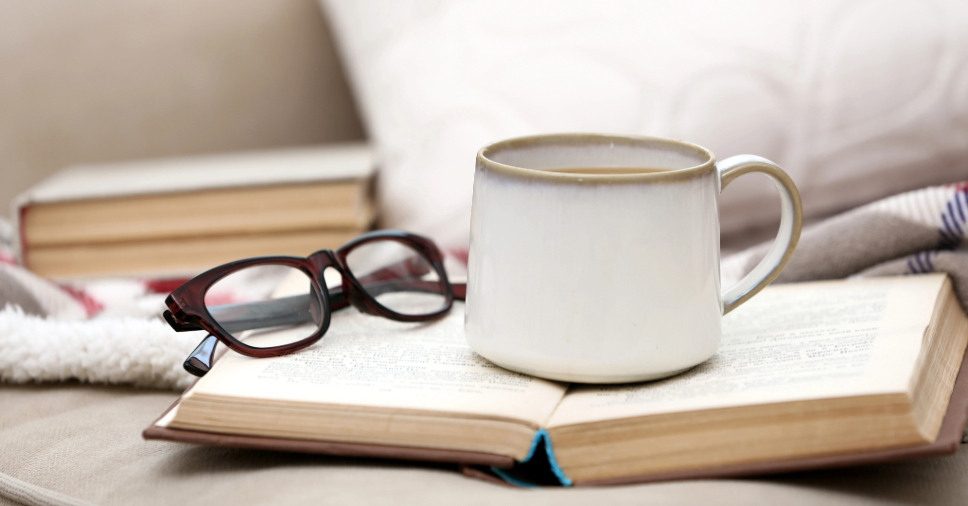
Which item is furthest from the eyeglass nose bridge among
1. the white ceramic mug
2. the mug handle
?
the mug handle

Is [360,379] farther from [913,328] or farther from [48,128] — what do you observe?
[48,128]

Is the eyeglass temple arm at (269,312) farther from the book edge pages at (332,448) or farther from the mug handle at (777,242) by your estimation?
the mug handle at (777,242)

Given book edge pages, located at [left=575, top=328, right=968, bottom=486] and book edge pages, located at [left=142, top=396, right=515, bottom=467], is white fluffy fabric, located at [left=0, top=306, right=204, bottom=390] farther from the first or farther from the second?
book edge pages, located at [left=575, top=328, right=968, bottom=486]

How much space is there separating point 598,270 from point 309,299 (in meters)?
0.22

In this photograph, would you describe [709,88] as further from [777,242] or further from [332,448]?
[332,448]

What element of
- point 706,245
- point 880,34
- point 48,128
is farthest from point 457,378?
point 48,128

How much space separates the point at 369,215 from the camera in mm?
899

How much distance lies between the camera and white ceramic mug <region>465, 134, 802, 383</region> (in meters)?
0.44

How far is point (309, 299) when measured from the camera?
1.88ft

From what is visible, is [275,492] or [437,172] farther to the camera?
[437,172]

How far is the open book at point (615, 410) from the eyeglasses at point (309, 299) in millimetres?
25


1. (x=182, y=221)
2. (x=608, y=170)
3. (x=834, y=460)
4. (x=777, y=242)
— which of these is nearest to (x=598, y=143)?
(x=608, y=170)

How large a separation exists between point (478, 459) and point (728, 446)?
4.7 inches

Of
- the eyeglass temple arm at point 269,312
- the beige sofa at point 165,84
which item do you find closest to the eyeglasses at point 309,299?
the eyeglass temple arm at point 269,312
